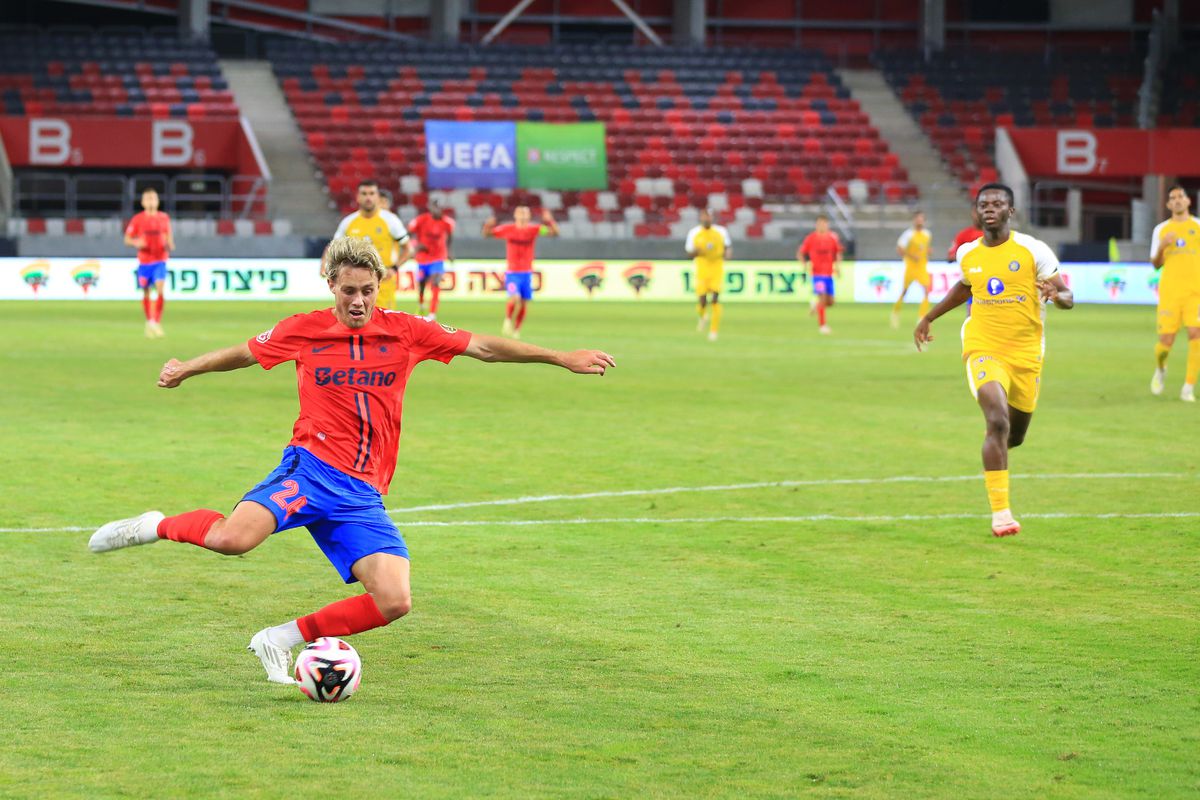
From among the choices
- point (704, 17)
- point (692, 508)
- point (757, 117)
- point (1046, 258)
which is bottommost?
point (692, 508)

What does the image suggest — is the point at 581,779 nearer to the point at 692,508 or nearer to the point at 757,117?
the point at 692,508

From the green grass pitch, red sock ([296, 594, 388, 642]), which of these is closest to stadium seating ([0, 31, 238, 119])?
the green grass pitch

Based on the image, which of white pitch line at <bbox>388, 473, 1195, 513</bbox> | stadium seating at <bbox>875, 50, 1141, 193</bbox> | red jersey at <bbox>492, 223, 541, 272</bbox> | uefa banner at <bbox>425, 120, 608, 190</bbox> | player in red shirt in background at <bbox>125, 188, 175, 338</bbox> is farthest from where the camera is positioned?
stadium seating at <bbox>875, 50, 1141, 193</bbox>

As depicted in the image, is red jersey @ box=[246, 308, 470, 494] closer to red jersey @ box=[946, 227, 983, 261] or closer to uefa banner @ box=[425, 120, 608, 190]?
red jersey @ box=[946, 227, 983, 261]

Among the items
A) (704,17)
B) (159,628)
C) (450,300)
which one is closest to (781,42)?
(704,17)

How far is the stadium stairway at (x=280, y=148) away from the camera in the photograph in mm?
42906

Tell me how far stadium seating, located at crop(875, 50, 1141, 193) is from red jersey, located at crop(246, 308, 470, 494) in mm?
43654

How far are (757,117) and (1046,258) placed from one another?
132 ft

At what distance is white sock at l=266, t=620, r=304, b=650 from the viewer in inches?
248

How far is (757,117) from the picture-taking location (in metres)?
50.2

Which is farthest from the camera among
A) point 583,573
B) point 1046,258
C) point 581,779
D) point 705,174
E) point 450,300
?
point 705,174

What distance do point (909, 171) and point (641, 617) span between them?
42.4m

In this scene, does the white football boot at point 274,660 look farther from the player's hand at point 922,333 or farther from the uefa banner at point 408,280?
the uefa banner at point 408,280

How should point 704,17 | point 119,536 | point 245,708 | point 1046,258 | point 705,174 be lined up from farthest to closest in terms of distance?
point 704,17
point 705,174
point 1046,258
point 119,536
point 245,708
